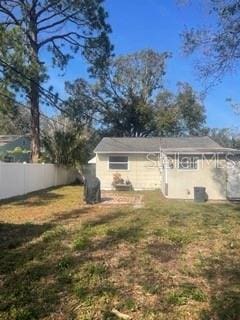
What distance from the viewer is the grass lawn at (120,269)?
5297 mm

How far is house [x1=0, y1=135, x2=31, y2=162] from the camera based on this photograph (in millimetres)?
37862

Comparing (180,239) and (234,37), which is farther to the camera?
(234,37)

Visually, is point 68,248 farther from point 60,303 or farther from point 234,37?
point 234,37

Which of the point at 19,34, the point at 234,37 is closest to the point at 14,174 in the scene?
the point at 19,34

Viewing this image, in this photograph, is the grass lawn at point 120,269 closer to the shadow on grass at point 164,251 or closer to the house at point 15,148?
the shadow on grass at point 164,251

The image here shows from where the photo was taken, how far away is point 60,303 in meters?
5.46

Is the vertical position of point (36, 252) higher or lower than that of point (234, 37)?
lower

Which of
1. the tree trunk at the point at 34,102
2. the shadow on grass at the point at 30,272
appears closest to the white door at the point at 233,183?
the shadow on grass at the point at 30,272

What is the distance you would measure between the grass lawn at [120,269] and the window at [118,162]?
15631 millimetres

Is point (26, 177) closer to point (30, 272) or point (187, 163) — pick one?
point (187, 163)

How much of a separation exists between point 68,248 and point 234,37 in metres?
5.96

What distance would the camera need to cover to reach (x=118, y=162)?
2673 centimetres

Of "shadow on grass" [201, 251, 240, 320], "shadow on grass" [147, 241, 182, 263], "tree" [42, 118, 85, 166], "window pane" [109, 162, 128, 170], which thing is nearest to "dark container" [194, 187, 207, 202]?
"window pane" [109, 162, 128, 170]

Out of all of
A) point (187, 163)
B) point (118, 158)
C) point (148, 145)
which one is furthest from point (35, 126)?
point (187, 163)
